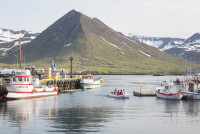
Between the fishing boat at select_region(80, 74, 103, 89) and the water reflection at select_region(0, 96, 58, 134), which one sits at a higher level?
the fishing boat at select_region(80, 74, 103, 89)

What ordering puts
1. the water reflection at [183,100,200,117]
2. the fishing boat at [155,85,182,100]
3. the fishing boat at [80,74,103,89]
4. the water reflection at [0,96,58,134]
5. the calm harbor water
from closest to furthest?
the calm harbor water → the water reflection at [0,96,58,134] → the water reflection at [183,100,200,117] → the fishing boat at [155,85,182,100] → the fishing boat at [80,74,103,89]

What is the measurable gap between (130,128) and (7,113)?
28714 mm

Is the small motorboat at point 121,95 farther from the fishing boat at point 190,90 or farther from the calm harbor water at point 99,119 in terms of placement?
the fishing boat at point 190,90

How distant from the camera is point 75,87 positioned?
157125 mm

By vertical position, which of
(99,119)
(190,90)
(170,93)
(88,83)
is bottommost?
(99,119)

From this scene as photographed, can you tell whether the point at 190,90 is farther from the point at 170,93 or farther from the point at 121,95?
the point at 121,95

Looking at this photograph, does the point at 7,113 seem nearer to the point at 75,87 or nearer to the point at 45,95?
the point at 45,95

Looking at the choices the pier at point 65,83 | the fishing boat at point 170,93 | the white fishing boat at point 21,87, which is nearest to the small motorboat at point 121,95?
the fishing boat at point 170,93

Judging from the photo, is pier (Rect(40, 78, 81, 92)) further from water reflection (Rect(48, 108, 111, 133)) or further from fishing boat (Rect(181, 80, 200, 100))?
water reflection (Rect(48, 108, 111, 133))

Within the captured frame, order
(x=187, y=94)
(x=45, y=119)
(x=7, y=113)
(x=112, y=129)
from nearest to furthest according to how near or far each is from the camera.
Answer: (x=112, y=129) → (x=45, y=119) → (x=7, y=113) → (x=187, y=94)

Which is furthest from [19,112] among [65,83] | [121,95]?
[65,83]

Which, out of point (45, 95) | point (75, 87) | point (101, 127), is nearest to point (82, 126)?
point (101, 127)

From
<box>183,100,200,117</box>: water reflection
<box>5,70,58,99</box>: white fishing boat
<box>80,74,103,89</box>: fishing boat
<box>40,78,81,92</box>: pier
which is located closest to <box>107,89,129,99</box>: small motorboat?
<box>183,100,200,117</box>: water reflection

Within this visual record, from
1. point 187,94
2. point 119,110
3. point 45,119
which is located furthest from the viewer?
point 187,94
